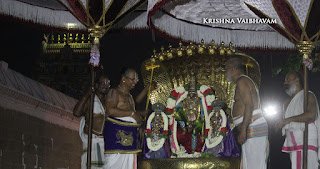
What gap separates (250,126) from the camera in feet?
19.6

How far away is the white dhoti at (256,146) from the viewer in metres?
5.90

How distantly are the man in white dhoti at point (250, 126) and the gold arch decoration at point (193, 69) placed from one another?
1.03 m

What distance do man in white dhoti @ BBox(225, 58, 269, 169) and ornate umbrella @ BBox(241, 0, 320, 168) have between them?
1.98 ft

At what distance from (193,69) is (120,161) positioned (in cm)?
189

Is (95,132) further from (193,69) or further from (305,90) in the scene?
(305,90)

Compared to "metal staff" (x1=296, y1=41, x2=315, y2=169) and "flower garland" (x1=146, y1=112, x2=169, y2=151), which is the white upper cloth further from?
"flower garland" (x1=146, y1=112, x2=169, y2=151)

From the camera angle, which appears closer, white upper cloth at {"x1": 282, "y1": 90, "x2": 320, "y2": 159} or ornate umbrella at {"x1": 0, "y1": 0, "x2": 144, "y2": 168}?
ornate umbrella at {"x1": 0, "y1": 0, "x2": 144, "y2": 168}

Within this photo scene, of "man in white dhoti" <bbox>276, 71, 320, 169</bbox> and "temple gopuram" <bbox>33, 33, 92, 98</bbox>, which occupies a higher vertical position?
"temple gopuram" <bbox>33, 33, 92, 98</bbox>

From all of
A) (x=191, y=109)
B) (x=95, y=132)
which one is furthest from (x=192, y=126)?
(x=95, y=132)

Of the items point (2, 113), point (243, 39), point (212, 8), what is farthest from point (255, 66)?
point (2, 113)

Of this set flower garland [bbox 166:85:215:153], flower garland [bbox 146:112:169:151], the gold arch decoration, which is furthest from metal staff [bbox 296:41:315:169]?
flower garland [bbox 146:112:169:151]

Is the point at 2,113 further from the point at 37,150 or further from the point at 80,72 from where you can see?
the point at 80,72

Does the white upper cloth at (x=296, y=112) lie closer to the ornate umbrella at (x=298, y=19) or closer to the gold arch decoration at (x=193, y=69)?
the ornate umbrella at (x=298, y=19)

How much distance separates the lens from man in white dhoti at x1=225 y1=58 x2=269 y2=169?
5902 mm
